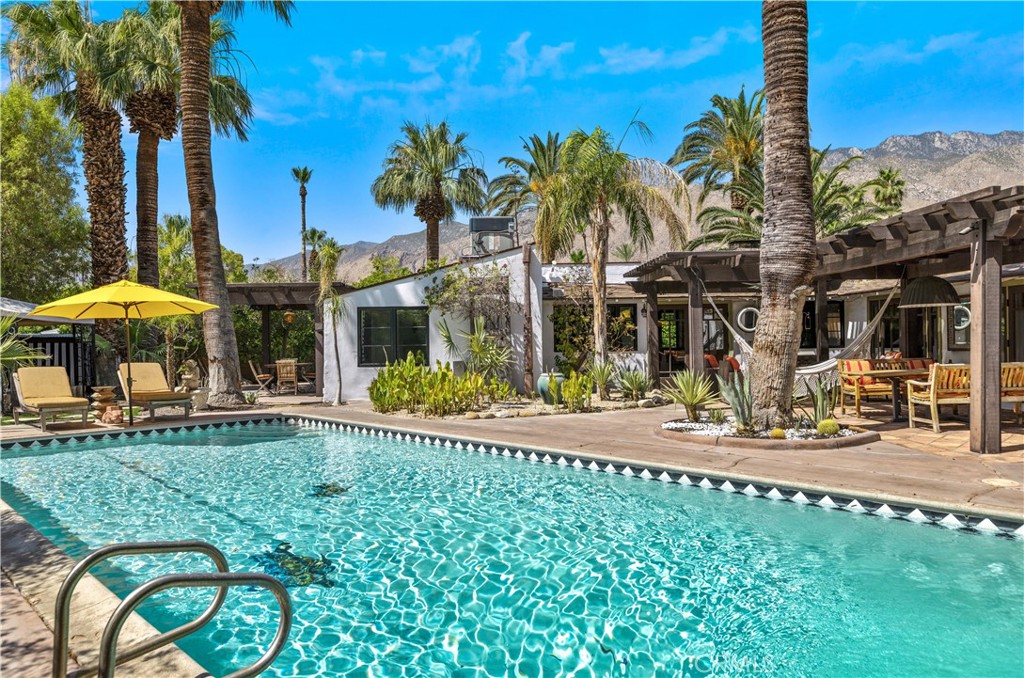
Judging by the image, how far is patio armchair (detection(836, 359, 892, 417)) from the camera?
34.5ft

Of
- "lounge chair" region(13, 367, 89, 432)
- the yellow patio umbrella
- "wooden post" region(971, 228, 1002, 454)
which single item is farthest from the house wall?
"wooden post" region(971, 228, 1002, 454)

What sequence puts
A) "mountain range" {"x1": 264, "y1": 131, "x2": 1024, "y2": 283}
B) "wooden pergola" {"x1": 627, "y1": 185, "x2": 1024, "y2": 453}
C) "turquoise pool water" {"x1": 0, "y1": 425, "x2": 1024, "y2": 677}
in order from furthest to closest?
1. "mountain range" {"x1": 264, "y1": 131, "x2": 1024, "y2": 283}
2. "wooden pergola" {"x1": 627, "y1": 185, "x2": 1024, "y2": 453}
3. "turquoise pool water" {"x1": 0, "y1": 425, "x2": 1024, "y2": 677}

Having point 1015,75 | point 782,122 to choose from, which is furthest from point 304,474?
point 1015,75

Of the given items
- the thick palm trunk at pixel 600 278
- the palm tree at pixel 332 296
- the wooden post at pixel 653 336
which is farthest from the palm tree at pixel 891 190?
the palm tree at pixel 332 296

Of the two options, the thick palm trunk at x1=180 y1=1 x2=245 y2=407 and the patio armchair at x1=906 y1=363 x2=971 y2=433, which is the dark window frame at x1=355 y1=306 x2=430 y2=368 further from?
the patio armchair at x1=906 y1=363 x2=971 y2=433

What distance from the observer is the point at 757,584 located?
14.5 feet

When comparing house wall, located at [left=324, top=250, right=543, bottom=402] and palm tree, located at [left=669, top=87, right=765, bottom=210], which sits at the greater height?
palm tree, located at [left=669, top=87, right=765, bottom=210]

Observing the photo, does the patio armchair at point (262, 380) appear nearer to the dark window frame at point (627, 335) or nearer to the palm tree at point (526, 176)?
the dark window frame at point (627, 335)

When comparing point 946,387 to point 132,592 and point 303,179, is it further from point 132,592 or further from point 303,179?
point 303,179

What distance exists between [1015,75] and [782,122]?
31870 millimetres

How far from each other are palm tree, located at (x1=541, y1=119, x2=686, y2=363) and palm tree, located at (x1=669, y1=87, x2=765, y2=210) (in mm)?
10559

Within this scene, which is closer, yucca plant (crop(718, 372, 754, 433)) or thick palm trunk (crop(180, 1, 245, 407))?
yucca plant (crop(718, 372, 754, 433))

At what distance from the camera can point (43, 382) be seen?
11.8m

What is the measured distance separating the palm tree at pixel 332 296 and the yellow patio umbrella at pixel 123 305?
3.41m
